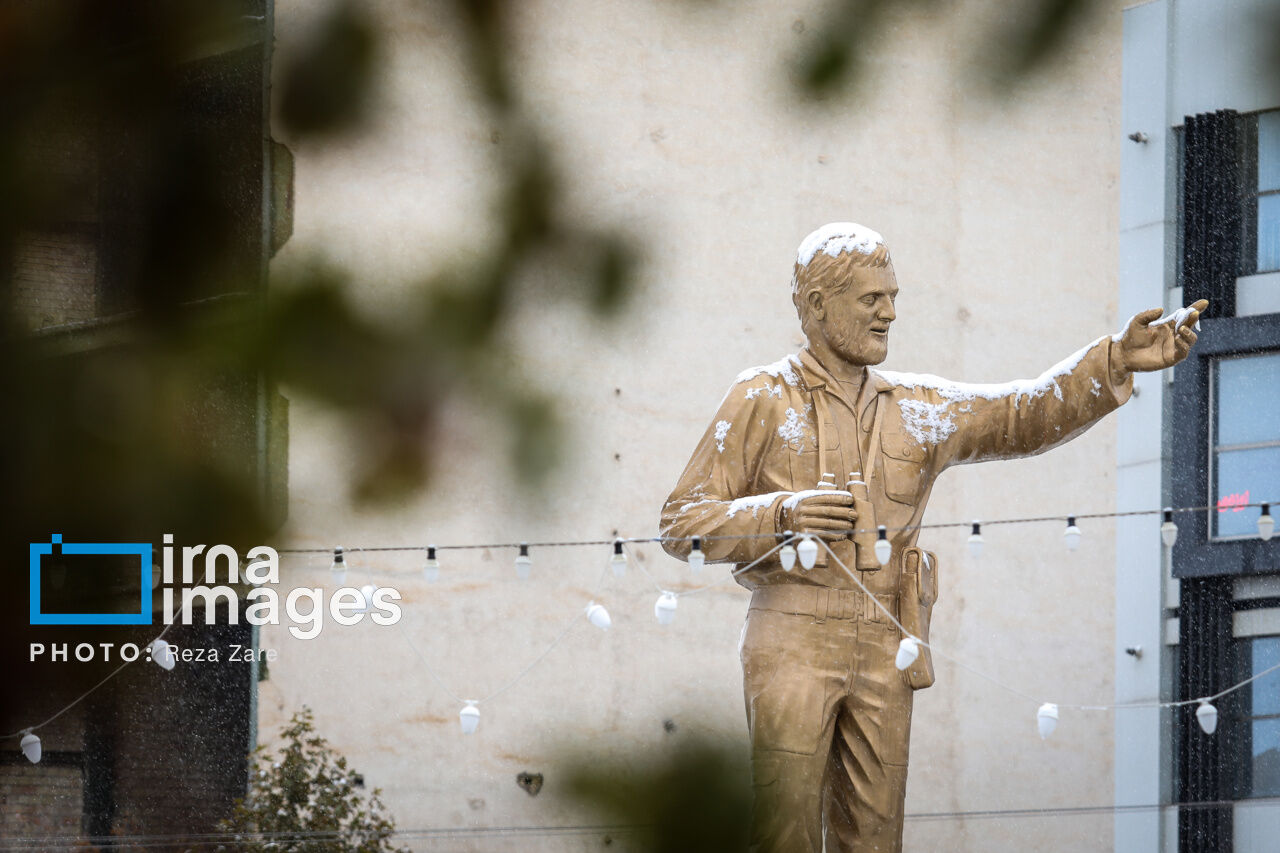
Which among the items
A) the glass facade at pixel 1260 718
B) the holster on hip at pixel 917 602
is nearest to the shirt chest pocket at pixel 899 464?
the holster on hip at pixel 917 602

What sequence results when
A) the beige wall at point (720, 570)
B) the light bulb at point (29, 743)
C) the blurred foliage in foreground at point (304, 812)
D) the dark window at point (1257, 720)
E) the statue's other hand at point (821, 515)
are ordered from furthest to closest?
the beige wall at point (720, 570)
the dark window at point (1257, 720)
the blurred foliage in foreground at point (304, 812)
the statue's other hand at point (821, 515)
the light bulb at point (29, 743)

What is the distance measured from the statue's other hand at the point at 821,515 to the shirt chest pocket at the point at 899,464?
1.13ft

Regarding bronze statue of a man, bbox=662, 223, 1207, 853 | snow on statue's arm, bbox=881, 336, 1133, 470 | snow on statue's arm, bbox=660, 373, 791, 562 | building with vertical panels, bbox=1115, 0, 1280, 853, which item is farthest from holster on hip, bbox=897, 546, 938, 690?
building with vertical panels, bbox=1115, 0, 1280, 853

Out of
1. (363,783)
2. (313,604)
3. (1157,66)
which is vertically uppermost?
(1157,66)

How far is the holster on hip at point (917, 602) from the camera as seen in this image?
491 centimetres

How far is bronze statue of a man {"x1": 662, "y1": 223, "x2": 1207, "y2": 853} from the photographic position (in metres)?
4.83

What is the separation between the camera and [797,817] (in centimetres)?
480

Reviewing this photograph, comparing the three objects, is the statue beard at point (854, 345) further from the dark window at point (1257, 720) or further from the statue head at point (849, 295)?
the dark window at point (1257, 720)

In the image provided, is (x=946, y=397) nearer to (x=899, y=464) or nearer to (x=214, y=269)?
(x=899, y=464)

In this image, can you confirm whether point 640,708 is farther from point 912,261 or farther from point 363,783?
point 912,261

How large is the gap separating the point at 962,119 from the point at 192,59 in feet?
1.32

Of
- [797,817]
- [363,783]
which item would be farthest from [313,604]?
[797,817]

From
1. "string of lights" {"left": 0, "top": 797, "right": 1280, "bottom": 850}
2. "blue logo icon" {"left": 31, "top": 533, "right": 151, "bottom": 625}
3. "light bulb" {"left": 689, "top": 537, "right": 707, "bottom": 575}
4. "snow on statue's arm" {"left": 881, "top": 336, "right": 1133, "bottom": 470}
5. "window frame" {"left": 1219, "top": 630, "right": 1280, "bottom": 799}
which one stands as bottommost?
"string of lights" {"left": 0, "top": 797, "right": 1280, "bottom": 850}

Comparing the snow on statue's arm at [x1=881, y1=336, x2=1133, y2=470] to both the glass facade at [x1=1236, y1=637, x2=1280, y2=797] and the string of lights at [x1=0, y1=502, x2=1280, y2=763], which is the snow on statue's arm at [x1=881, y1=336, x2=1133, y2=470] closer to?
the string of lights at [x1=0, y1=502, x2=1280, y2=763]
